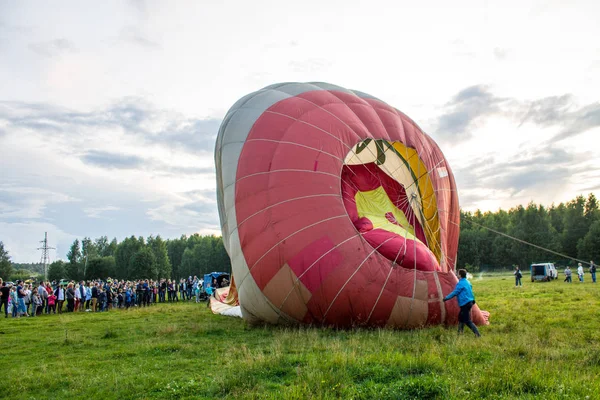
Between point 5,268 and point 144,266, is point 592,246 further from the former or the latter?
point 5,268

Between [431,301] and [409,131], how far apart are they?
167 inches

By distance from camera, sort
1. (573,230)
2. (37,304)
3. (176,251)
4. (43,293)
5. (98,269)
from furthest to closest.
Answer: (176,251) → (98,269) → (573,230) → (43,293) → (37,304)

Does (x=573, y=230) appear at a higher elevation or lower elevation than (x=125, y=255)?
higher

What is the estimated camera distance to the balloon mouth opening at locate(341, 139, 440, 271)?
9.49m

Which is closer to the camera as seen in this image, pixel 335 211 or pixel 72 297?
pixel 335 211

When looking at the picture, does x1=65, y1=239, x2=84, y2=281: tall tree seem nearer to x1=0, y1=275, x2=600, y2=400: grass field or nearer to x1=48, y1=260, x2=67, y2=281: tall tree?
x1=48, y1=260, x2=67, y2=281: tall tree

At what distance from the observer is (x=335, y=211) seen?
880cm

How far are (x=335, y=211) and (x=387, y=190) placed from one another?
6.86 ft

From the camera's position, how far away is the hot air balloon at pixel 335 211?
8383mm

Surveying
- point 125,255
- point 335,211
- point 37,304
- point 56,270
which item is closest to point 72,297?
point 37,304

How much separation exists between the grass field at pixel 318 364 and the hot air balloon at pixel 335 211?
611 mm

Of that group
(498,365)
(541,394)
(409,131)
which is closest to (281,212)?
(409,131)

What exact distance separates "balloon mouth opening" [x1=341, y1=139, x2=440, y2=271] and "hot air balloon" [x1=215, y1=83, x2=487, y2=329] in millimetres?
25

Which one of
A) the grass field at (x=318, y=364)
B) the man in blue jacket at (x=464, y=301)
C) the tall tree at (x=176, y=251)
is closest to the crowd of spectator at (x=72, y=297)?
the grass field at (x=318, y=364)
